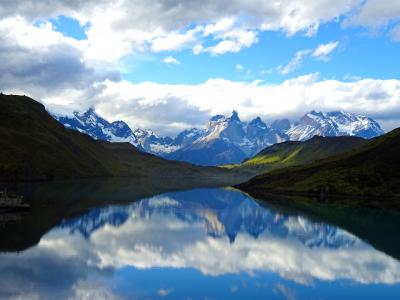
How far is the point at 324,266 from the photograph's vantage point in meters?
73.9

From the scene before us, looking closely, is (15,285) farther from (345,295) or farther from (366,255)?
(366,255)

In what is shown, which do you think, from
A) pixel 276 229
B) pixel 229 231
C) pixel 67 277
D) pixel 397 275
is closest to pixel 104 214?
pixel 229 231

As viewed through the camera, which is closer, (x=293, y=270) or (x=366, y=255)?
(x=293, y=270)

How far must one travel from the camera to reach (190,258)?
250 feet

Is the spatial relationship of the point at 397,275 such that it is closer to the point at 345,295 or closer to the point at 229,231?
the point at 345,295

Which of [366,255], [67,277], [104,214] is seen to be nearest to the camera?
[67,277]

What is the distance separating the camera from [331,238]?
102000 millimetres

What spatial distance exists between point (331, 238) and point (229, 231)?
25.3m

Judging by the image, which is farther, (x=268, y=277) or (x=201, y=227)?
(x=201, y=227)

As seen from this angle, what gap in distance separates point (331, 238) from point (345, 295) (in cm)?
4770

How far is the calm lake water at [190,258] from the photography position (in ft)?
181

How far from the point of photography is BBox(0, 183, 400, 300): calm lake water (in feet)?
181

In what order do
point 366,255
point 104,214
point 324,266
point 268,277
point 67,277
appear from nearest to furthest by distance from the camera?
point 67,277, point 268,277, point 324,266, point 366,255, point 104,214

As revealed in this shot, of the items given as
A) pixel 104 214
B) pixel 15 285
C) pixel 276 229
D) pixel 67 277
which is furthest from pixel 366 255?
pixel 104 214
